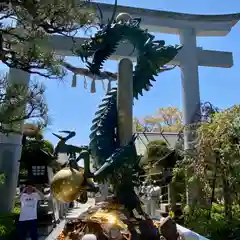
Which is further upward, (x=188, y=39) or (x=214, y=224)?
(x=188, y=39)

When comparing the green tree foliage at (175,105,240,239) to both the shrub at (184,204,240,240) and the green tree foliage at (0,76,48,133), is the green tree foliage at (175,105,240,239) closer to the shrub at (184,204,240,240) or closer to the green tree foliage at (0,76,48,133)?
the shrub at (184,204,240,240)

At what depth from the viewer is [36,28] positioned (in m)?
4.55

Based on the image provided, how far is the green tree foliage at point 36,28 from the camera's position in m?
4.29

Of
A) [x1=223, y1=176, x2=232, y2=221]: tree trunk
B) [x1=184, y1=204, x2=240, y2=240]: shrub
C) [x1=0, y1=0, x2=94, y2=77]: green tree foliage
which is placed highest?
[x1=0, y1=0, x2=94, y2=77]: green tree foliage

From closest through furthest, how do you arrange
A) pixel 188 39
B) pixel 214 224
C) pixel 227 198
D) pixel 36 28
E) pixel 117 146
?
pixel 117 146, pixel 36 28, pixel 214 224, pixel 227 198, pixel 188 39

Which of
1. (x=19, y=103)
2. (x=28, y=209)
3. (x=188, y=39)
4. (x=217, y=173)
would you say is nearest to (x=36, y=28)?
(x=19, y=103)

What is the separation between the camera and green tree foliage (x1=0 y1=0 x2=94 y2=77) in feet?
14.1

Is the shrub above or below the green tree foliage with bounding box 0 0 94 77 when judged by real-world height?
below

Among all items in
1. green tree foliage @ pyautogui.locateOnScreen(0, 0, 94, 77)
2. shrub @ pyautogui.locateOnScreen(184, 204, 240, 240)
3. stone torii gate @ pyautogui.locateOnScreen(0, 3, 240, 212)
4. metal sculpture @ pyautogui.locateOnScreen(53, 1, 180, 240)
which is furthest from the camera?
stone torii gate @ pyautogui.locateOnScreen(0, 3, 240, 212)

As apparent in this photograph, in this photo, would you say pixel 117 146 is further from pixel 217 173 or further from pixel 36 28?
pixel 217 173

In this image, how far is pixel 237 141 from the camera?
215 inches

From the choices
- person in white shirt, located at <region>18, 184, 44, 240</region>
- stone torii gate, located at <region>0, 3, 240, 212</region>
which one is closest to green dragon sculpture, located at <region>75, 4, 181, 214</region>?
person in white shirt, located at <region>18, 184, 44, 240</region>

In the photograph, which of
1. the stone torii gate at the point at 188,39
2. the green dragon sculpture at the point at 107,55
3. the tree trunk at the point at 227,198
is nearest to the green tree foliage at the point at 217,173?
the tree trunk at the point at 227,198

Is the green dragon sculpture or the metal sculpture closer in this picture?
the metal sculpture
